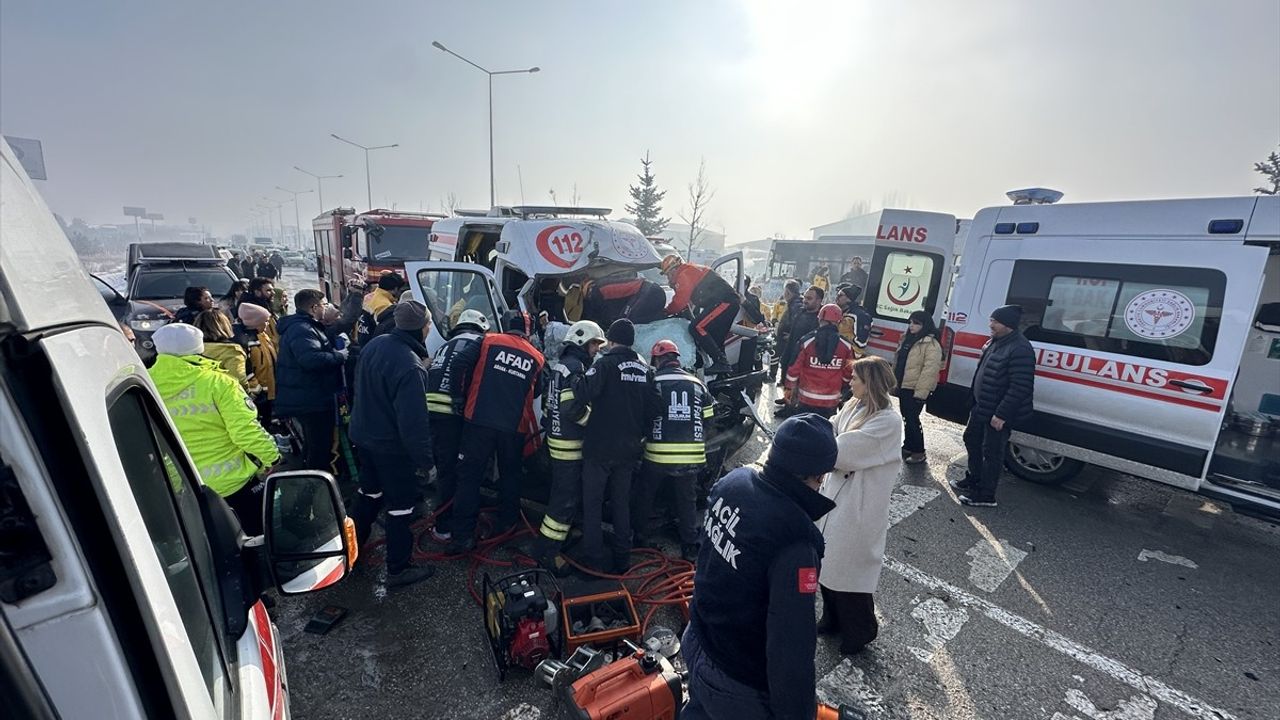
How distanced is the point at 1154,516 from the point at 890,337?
11.2ft

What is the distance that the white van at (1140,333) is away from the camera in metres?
4.45

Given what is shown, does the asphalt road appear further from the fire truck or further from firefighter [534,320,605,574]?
the fire truck

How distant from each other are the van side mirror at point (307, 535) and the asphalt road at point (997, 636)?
160 centimetres

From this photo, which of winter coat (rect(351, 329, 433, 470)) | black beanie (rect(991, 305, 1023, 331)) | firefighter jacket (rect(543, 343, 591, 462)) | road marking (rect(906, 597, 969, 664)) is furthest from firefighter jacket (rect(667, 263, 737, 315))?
road marking (rect(906, 597, 969, 664))

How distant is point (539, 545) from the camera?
4.32 meters

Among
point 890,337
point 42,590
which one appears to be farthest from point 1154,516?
point 42,590

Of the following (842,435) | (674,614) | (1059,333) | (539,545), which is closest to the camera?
(842,435)

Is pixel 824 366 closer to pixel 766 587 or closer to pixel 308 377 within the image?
pixel 766 587

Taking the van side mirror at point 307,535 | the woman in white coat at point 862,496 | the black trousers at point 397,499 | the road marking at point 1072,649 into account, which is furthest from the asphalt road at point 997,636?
the van side mirror at point 307,535

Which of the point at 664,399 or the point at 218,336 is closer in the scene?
the point at 664,399

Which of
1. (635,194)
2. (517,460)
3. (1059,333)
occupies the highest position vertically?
(635,194)

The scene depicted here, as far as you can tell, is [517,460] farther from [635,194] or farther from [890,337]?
[635,194]

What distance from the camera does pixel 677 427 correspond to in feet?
13.3

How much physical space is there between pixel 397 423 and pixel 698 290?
3.56 m
